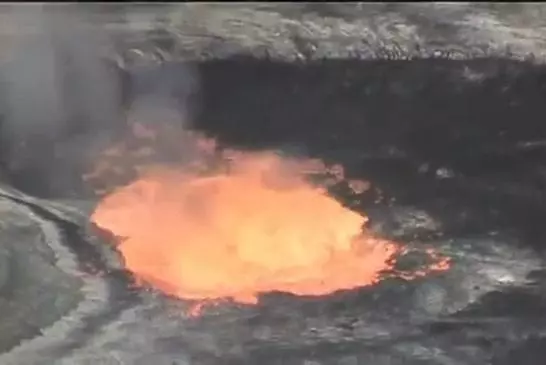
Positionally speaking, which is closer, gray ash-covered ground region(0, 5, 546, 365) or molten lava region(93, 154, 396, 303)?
→ gray ash-covered ground region(0, 5, 546, 365)

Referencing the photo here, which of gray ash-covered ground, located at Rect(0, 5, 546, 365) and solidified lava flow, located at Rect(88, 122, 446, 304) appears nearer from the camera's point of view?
gray ash-covered ground, located at Rect(0, 5, 546, 365)

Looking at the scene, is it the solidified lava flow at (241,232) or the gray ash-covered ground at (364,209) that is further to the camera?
the solidified lava flow at (241,232)

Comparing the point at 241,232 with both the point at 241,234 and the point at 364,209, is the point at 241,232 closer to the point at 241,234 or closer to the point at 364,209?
the point at 241,234

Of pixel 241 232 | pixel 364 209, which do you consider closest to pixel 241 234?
pixel 241 232

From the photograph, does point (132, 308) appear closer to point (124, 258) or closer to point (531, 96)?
point (124, 258)
